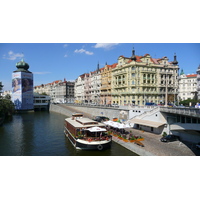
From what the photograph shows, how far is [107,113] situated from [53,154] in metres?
35.9

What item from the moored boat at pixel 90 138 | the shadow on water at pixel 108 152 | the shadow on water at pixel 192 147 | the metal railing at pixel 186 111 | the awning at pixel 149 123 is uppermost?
the metal railing at pixel 186 111

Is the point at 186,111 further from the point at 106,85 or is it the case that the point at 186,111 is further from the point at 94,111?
the point at 106,85

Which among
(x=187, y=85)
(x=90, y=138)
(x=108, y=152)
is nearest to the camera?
(x=108, y=152)

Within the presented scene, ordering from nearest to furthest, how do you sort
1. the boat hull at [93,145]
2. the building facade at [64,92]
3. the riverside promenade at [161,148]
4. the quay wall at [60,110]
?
the riverside promenade at [161,148] → the boat hull at [93,145] → the quay wall at [60,110] → the building facade at [64,92]

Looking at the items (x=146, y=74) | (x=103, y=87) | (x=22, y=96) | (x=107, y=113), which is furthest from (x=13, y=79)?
(x=146, y=74)

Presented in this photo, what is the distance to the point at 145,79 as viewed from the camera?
226ft

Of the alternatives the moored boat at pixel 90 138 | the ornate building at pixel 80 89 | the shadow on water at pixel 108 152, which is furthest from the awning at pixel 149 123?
the ornate building at pixel 80 89

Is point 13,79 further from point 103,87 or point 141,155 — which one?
point 141,155

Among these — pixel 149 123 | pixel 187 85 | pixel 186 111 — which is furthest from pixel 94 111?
pixel 187 85

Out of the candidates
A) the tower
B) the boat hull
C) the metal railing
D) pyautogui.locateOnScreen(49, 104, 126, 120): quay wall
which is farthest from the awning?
the tower

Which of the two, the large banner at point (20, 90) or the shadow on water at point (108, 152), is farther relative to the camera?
the large banner at point (20, 90)

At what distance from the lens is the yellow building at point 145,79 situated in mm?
68125

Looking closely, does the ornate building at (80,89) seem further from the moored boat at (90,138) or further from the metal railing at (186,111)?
the metal railing at (186,111)

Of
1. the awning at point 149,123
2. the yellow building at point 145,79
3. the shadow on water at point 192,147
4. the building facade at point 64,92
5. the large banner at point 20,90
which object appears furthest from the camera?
the building facade at point 64,92
